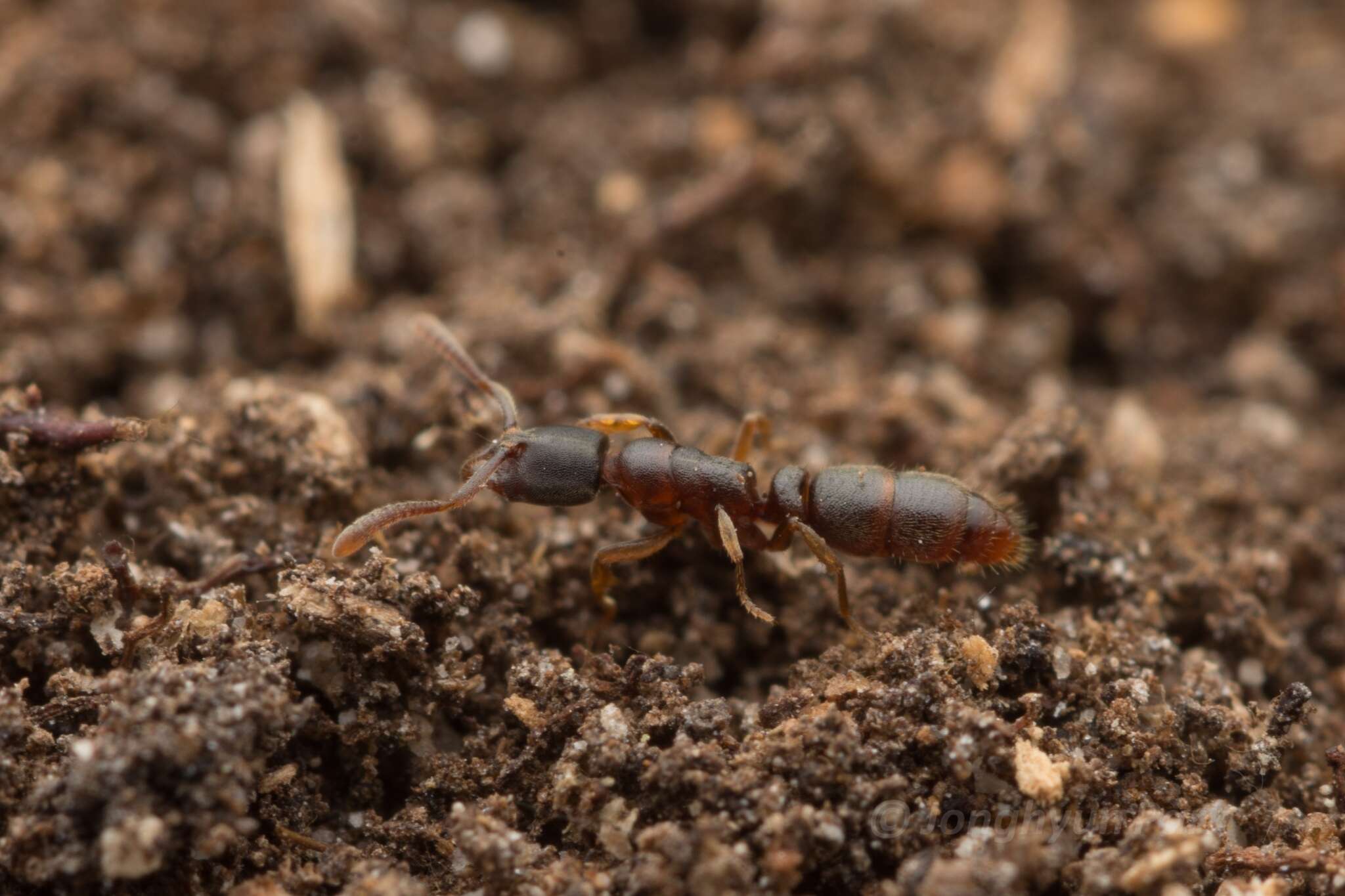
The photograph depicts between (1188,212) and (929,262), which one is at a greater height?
(1188,212)

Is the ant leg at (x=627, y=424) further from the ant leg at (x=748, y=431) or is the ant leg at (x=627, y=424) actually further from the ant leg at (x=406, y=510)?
the ant leg at (x=406, y=510)

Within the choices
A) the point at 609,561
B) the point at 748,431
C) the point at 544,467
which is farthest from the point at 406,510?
the point at 748,431

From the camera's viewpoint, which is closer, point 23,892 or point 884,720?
point 23,892

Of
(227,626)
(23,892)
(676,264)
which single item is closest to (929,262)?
(676,264)

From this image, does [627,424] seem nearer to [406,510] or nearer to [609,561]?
[609,561]

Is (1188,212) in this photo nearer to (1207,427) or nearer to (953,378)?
(1207,427)
